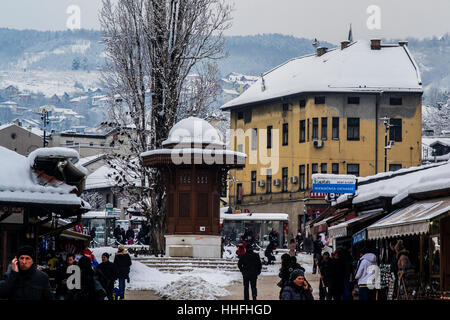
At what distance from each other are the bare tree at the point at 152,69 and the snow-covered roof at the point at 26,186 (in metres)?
19.7

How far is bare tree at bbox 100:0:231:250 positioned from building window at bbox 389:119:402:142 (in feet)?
77.3

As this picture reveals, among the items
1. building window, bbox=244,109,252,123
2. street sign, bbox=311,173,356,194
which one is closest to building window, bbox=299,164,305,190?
building window, bbox=244,109,252,123

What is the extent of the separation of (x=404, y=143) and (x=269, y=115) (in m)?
10.2

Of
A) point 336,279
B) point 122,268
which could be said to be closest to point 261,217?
point 122,268

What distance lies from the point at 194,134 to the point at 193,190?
87.0 inches

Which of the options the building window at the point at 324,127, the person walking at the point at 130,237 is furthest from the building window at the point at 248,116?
the person walking at the point at 130,237

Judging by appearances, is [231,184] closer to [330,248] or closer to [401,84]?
[401,84]

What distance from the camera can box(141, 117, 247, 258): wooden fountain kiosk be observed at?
40.3 m

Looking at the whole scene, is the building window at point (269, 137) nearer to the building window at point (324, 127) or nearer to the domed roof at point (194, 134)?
the building window at point (324, 127)

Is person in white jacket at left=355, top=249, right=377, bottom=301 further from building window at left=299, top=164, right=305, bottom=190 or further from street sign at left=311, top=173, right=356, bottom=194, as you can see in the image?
building window at left=299, top=164, right=305, bottom=190

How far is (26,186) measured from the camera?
23.7 metres

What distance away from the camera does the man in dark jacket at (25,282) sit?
1223cm

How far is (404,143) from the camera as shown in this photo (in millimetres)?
69750
